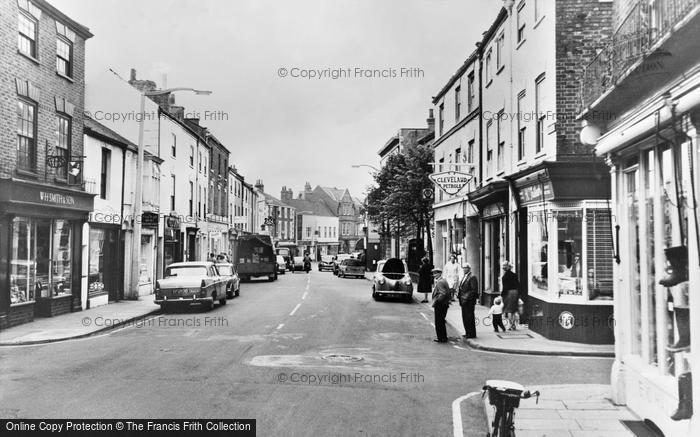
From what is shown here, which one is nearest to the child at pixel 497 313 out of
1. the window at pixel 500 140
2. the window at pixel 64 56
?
the window at pixel 500 140

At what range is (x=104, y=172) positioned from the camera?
21906mm

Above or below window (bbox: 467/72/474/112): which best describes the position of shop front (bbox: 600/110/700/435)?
below

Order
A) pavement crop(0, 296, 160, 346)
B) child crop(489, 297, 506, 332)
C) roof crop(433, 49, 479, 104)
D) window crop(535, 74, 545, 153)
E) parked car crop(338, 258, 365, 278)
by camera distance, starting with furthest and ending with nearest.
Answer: parked car crop(338, 258, 365, 278) < roof crop(433, 49, 479, 104) < window crop(535, 74, 545, 153) < child crop(489, 297, 506, 332) < pavement crop(0, 296, 160, 346)

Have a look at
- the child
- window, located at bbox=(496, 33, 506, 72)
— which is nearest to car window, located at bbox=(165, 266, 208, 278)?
the child

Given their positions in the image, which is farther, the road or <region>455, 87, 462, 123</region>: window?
<region>455, 87, 462, 123</region>: window

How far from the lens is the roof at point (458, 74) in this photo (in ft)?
79.3

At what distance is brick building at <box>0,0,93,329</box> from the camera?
50.2 ft

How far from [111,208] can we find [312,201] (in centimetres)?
8151

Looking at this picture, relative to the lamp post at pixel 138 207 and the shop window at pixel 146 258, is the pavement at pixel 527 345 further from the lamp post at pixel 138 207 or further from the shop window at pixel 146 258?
the shop window at pixel 146 258

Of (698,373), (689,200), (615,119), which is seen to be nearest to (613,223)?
(615,119)

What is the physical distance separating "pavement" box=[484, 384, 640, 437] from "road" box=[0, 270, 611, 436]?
2.08 feet

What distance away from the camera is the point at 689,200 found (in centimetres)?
573

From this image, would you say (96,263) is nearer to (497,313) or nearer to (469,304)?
(469,304)

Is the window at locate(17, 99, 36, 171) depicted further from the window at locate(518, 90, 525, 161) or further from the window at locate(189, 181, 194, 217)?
the window at locate(189, 181, 194, 217)
